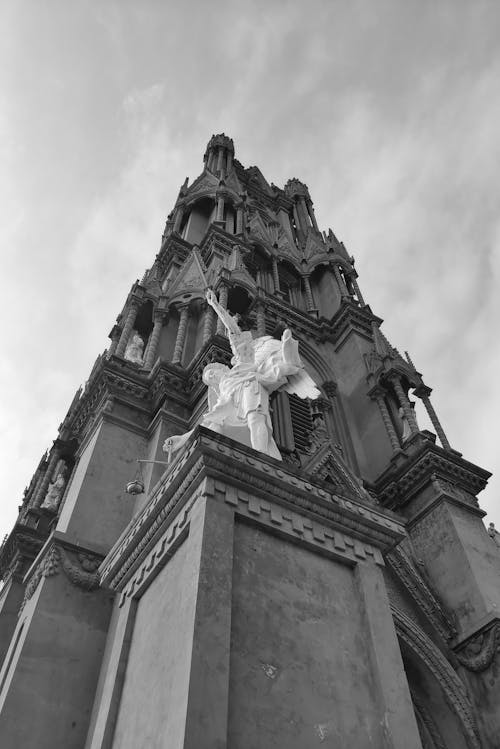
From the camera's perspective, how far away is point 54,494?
16.1m

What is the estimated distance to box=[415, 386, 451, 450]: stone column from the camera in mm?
16009

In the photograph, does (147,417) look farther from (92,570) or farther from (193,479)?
(193,479)

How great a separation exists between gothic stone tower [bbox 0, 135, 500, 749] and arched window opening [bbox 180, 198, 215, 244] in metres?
7.59

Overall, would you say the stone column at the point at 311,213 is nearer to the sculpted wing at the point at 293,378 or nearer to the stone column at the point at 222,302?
the stone column at the point at 222,302

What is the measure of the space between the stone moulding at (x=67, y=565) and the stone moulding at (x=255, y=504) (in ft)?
5.63

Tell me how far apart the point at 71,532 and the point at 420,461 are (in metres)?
8.22

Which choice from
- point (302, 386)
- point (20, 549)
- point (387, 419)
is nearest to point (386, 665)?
point (302, 386)

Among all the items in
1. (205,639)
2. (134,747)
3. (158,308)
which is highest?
(158,308)

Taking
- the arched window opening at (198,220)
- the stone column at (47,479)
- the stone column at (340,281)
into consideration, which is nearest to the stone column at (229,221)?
the arched window opening at (198,220)

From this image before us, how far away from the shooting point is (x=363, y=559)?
21.0 ft

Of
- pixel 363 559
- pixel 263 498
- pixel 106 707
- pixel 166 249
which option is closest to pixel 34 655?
pixel 106 707

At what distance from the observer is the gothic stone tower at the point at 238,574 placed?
16.2 feet

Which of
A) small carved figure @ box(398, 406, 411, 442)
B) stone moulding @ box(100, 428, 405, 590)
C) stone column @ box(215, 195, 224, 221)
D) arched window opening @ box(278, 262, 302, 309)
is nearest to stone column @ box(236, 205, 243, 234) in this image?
stone column @ box(215, 195, 224, 221)

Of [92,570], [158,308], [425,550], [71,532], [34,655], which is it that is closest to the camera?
[34,655]
